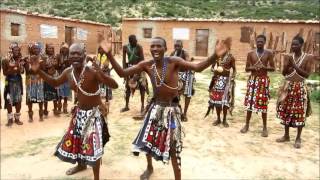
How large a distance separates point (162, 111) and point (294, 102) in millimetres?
3137

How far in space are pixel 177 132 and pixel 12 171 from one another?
2.42 m

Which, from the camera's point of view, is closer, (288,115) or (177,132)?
(177,132)

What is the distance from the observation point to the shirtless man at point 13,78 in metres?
7.38

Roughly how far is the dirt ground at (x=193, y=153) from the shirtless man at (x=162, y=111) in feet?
2.89

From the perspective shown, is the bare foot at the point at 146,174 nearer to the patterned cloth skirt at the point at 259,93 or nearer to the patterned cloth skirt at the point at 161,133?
the patterned cloth skirt at the point at 161,133

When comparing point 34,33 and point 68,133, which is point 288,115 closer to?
point 68,133

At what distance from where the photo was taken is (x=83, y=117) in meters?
4.62

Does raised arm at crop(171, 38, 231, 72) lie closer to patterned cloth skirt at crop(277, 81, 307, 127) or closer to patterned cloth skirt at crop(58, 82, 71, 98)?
patterned cloth skirt at crop(277, 81, 307, 127)

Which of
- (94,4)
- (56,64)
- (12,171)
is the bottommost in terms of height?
(12,171)

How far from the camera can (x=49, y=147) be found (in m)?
6.59

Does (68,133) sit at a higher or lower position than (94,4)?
lower

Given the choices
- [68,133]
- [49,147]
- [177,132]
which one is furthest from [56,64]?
[177,132]

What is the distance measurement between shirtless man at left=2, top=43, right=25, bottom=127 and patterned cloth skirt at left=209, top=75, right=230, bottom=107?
364cm

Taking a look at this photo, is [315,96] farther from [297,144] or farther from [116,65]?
[116,65]
